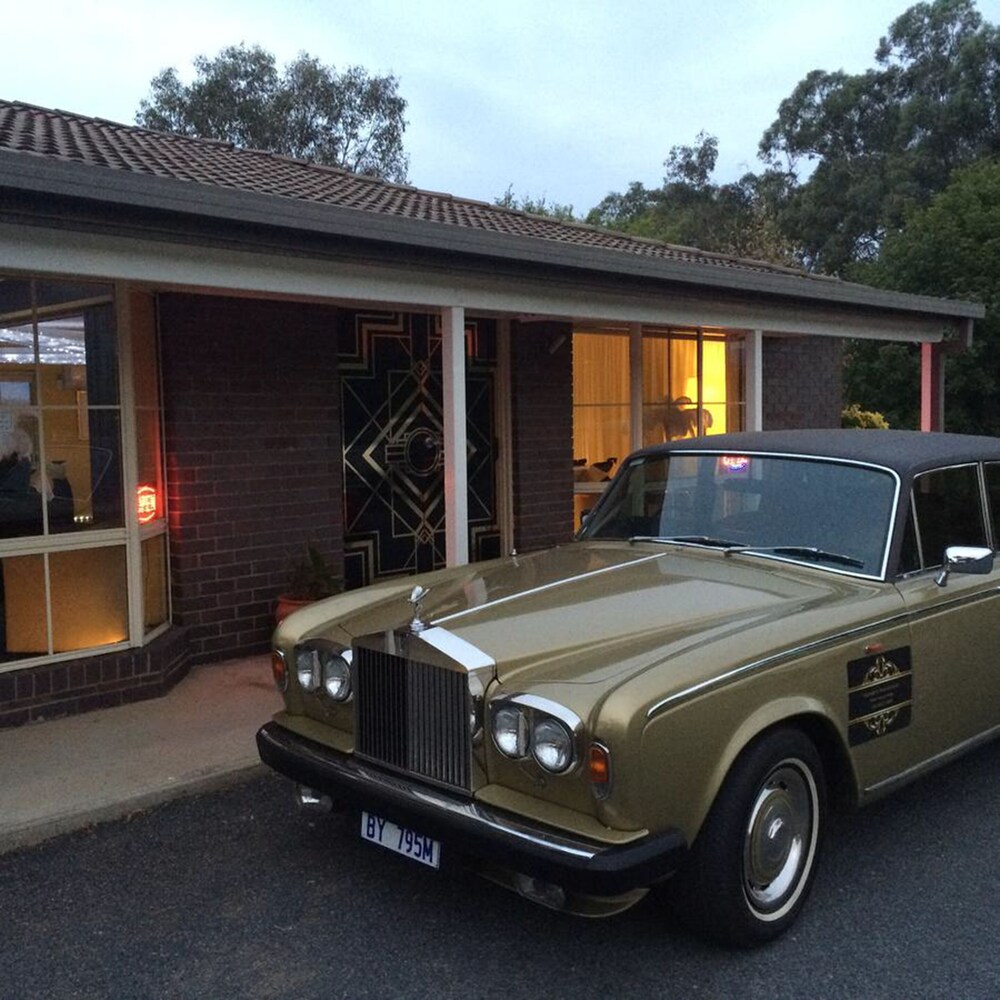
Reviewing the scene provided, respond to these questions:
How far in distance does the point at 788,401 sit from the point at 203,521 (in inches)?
280

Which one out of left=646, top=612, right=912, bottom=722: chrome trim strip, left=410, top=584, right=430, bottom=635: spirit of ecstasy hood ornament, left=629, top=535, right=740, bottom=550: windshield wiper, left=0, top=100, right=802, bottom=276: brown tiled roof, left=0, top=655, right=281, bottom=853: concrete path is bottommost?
left=0, top=655, right=281, bottom=853: concrete path

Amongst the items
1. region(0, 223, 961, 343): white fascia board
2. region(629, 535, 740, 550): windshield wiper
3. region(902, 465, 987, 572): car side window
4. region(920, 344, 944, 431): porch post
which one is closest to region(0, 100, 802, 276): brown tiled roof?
region(0, 223, 961, 343): white fascia board

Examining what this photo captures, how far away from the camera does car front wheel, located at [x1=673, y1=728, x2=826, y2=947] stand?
9.80ft

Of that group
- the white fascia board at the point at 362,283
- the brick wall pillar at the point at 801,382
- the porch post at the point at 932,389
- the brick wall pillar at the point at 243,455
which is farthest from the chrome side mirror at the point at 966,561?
the brick wall pillar at the point at 801,382

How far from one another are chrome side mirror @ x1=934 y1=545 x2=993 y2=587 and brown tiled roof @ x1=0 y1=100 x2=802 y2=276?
12.0 feet

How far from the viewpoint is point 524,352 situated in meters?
8.67

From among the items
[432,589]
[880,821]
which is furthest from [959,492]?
[432,589]

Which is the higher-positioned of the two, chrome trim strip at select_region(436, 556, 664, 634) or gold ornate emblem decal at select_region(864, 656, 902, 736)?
chrome trim strip at select_region(436, 556, 664, 634)

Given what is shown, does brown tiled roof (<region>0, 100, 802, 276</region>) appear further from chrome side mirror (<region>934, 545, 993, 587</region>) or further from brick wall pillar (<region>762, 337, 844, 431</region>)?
chrome side mirror (<region>934, 545, 993, 587</region>)

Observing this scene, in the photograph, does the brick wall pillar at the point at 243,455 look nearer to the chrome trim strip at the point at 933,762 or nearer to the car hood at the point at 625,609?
the car hood at the point at 625,609

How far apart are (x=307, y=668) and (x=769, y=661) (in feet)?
5.44

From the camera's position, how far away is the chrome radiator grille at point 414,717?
308cm

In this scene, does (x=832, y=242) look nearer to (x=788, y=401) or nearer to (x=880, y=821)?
(x=788, y=401)

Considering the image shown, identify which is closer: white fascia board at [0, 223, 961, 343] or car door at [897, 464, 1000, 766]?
car door at [897, 464, 1000, 766]
